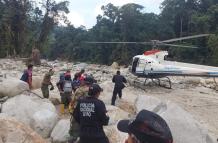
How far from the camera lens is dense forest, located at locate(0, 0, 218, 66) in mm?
38688

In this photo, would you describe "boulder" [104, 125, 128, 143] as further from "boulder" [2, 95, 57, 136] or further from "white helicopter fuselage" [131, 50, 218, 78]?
"white helicopter fuselage" [131, 50, 218, 78]

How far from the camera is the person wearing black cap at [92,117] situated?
17.4 ft

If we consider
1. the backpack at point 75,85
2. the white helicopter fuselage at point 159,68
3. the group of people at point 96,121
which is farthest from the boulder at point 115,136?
the white helicopter fuselage at point 159,68

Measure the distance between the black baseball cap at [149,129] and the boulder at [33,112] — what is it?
7435 mm

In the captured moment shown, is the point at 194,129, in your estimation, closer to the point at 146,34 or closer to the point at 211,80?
the point at 211,80

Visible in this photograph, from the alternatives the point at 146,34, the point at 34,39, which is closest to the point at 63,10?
the point at 34,39

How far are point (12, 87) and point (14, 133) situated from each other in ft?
19.3

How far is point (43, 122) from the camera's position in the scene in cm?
1005

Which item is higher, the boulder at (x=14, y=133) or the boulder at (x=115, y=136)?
the boulder at (x=14, y=133)

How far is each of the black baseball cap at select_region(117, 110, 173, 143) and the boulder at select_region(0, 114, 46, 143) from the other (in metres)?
5.07

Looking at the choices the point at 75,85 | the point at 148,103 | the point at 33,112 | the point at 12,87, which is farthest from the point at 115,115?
the point at 12,87

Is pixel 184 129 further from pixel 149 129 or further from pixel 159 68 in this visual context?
pixel 159 68

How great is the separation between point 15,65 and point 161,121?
25.1 metres

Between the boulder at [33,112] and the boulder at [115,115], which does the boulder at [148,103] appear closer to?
the boulder at [115,115]
